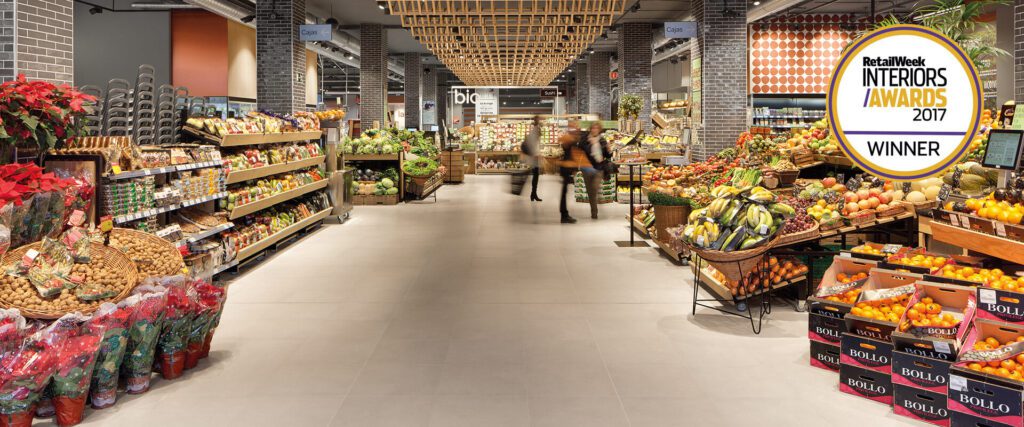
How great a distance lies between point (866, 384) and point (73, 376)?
3640mm

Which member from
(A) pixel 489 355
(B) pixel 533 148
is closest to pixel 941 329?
(A) pixel 489 355

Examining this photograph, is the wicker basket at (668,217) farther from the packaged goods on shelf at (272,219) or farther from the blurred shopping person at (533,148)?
the blurred shopping person at (533,148)

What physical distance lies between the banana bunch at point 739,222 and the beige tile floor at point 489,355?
23.3 inches

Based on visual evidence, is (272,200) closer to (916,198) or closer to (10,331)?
(10,331)

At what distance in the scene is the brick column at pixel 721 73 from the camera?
44.0 ft

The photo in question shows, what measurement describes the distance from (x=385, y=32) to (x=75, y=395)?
1976 centimetres

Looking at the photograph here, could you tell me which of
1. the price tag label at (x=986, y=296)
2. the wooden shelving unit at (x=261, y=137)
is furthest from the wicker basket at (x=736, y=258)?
the wooden shelving unit at (x=261, y=137)

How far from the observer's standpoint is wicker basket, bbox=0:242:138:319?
11.3 feet

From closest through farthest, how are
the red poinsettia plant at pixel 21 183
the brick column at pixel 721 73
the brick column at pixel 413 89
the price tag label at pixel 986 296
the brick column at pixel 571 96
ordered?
the price tag label at pixel 986 296 → the red poinsettia plant at pixel 21 183 → the brick column at pixel 721 73 → the brick column at pixel 413 89 → the brick column at pixel 571 96

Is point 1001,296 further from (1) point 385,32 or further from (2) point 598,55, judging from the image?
(2) point 598,55

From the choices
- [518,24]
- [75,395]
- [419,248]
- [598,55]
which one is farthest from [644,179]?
[598,55]

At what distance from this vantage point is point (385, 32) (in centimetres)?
2183

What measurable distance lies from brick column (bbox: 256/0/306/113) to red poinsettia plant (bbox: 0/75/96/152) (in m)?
8.15

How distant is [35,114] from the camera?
13.5 feet
